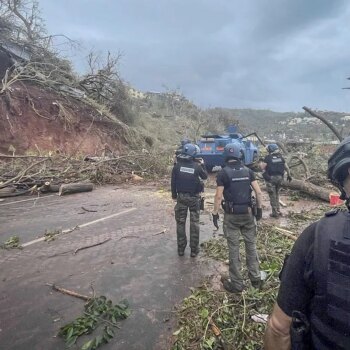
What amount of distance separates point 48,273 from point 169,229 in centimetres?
295

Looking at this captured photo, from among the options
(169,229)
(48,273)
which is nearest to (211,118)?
(169,229)

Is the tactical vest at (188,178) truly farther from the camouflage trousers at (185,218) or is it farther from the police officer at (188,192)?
the camouflage trousers at (185,218)

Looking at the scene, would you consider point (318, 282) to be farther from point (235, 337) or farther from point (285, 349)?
point (235, 337)

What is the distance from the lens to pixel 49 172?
489 inches

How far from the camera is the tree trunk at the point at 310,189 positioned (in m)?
10.2

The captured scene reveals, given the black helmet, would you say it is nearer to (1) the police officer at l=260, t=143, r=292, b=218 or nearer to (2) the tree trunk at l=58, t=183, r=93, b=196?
(1) the police officer at l=260, t=143, r=292, b=218

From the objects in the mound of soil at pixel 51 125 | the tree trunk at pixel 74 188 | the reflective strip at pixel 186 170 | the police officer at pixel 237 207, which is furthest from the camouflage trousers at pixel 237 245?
the mound of soil at pixel 51 125

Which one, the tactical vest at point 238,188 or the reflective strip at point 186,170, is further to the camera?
the reflective strip at point 186,170

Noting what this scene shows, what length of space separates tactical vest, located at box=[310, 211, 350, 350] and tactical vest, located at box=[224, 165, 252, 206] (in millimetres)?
3187

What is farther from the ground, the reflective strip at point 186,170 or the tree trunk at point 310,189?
the reflective strip at point 186,170

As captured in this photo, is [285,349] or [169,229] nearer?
[285,349]

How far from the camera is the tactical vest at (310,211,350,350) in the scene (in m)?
1.33

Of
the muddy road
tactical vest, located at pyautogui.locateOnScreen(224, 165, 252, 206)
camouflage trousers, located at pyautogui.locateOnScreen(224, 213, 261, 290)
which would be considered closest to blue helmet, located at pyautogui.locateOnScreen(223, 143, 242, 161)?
tactical vest, located at pyautogui.locateOnScreen(224, 165, 252, 206)

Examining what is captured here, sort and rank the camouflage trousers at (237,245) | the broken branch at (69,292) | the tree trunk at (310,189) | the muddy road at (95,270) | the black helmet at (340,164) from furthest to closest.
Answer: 1. the tree trunk at (310,189)
2. the camouflage trousers at (237,245)
3. the broken branch at (69,292)
4. the muddy road at (95,270)
5. the black helmet at (340,164)
